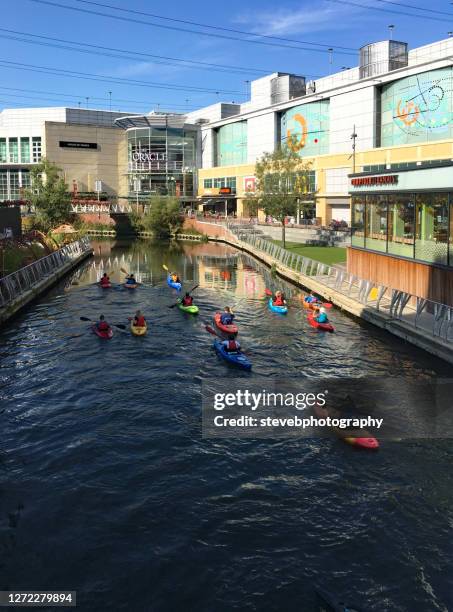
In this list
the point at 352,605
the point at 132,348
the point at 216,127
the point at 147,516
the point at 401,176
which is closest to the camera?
the point at 352,605

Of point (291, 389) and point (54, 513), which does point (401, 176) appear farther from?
point (54, 513)

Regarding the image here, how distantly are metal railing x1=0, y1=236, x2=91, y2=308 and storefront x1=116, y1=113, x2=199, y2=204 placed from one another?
5629cm

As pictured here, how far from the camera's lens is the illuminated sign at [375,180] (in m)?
29.8

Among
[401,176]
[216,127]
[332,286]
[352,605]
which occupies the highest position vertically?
[216,127]

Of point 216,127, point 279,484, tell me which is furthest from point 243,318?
point 216,127

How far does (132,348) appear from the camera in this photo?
24406 millimetres

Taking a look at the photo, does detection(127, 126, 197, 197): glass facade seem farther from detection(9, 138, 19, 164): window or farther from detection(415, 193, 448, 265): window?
detection(415, 193, 448, 265): window

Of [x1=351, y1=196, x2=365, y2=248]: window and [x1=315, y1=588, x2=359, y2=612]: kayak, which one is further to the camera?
[x1=351, y1=196, x2=365, y2=248]: window

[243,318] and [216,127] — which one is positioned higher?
[216,127]

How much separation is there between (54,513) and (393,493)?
22.8 ft

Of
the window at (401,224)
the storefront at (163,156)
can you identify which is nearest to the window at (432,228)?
the window at (401,224)

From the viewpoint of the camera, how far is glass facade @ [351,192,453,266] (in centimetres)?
2551

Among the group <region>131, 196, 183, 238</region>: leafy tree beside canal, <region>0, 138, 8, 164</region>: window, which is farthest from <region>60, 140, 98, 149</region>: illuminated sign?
<region>131, 196, 183, 238</region>: leafy tree beside canal

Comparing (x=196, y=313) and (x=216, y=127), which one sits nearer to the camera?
(x=196, y=313)
